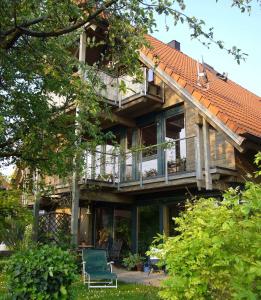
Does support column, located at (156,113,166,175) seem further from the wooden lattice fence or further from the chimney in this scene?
the chimney

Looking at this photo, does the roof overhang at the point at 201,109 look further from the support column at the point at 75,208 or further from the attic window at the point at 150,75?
the support column at the point at 75,208

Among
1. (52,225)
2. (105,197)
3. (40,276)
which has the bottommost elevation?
(40,276)

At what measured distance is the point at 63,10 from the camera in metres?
6.30

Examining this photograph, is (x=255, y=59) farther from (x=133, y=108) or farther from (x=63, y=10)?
(x=133, y=108)

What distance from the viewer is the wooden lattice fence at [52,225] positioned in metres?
13.4

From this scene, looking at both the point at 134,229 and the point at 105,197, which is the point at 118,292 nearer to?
the point at 105,197

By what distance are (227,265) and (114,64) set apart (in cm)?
593

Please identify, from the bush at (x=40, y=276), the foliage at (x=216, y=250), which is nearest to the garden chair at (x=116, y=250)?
the bush at (x=40, y=276)

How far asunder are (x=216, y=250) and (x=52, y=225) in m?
11.9

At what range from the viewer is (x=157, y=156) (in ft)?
45.0

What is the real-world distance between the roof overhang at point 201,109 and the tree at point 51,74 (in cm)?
175

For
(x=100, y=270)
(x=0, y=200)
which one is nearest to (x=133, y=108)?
(x=100, y=270)

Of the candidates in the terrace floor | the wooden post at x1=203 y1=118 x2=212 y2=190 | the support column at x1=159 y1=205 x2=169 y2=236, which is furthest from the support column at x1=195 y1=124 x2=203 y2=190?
the support column at x1=159 y1=205 x2=169 y2=236

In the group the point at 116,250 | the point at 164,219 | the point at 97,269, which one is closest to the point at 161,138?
the point at 164,219
